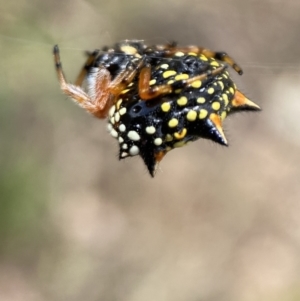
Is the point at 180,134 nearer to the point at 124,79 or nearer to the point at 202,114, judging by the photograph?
the point at 202,114

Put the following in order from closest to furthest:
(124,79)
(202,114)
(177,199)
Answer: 1. (202,114)
2. (124,79)
3. (177,199)

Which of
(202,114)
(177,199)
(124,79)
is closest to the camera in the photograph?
(202,114)

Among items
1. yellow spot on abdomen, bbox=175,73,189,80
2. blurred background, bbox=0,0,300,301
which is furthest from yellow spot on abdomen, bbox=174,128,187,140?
blurred background, bbox=0,0,300,301

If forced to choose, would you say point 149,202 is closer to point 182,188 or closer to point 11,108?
point 182,188

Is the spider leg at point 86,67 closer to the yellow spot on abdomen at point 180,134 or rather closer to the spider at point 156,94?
the spider at point 156,94

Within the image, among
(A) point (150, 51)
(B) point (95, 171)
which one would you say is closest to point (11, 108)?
(B) point (95, 171)

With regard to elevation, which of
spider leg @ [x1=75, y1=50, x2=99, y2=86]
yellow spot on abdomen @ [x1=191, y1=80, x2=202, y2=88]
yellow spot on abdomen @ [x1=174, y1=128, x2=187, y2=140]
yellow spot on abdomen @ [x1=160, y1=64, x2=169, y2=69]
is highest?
spider leg @ [x1=75, y1=50, x2=99, y2=86]

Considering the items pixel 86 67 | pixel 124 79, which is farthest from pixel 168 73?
pixel 86 67

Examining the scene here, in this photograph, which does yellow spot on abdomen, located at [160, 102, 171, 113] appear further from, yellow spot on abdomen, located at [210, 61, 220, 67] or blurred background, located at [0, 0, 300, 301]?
blurred background, located at [0, 0, 300, 301]
